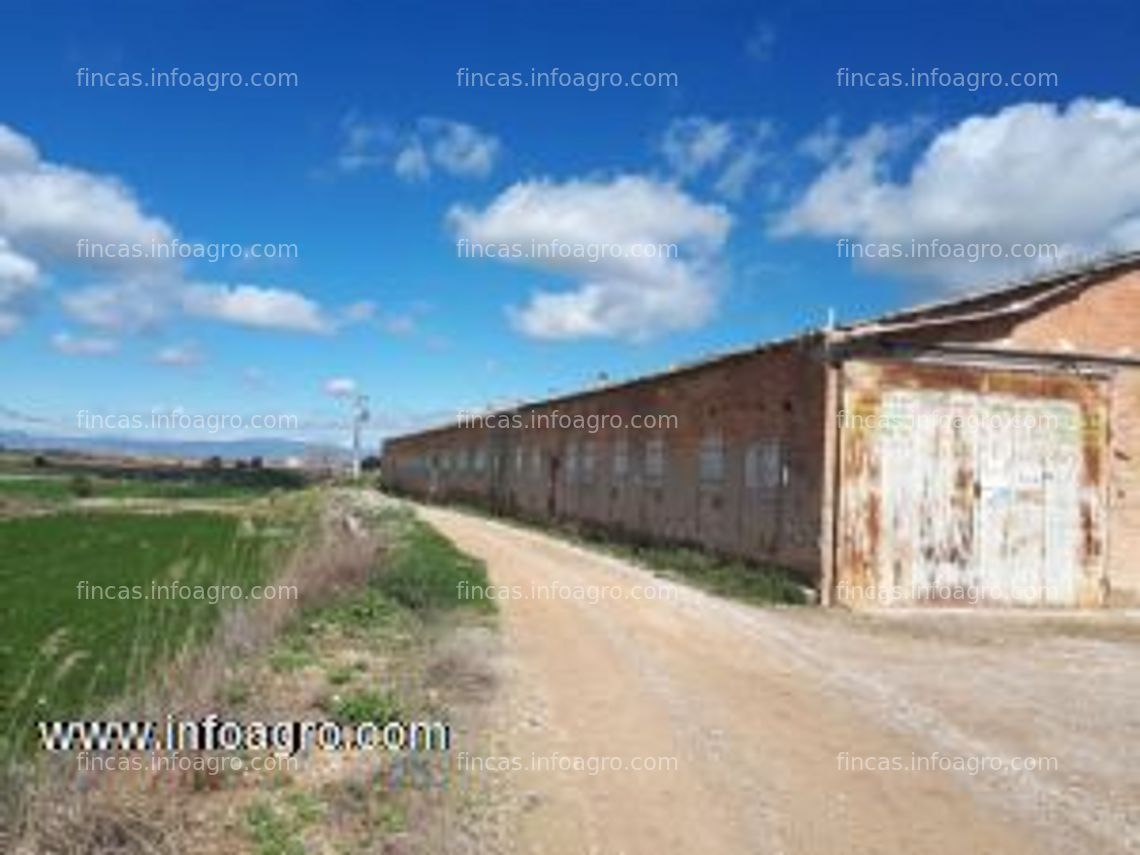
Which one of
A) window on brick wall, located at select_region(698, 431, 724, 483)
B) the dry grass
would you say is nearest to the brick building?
window on brick wall, located at select_region(698, 431, 724, 483)

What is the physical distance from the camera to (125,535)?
35406 millimetres

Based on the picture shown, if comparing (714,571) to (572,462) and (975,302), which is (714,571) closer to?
(975,302)

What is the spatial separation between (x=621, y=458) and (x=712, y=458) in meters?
6.26

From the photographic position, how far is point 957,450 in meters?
17.8

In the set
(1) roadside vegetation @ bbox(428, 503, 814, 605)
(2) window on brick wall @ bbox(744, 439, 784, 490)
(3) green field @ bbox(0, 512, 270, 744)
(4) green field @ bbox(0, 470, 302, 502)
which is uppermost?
(2) window on brick wall @ bbox(744, 439, 784, 490)

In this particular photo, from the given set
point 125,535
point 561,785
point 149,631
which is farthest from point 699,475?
point 125,535

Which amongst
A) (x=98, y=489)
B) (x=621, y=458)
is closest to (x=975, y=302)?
(x=621, y=458)

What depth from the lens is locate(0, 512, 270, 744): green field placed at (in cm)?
986

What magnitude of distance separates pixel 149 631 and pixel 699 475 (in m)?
11.7

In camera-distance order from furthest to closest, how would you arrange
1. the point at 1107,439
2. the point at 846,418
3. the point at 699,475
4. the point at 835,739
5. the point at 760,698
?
1. the point at 699,475
2. the point at 1107,439
3. the point at 846,418
4. the point at 760,698
5. the point at 835,739

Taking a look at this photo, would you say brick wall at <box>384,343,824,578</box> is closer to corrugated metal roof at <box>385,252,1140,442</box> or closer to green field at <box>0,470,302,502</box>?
corrugated metal roof at <box>385,252,1140,442</box>

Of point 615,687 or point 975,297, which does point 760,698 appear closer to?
point 615,687

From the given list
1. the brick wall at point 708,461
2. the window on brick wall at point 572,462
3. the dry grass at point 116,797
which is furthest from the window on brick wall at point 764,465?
the window on brick wall at point 572,462

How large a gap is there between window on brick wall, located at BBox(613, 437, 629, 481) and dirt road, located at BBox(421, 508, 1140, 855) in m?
12.4
